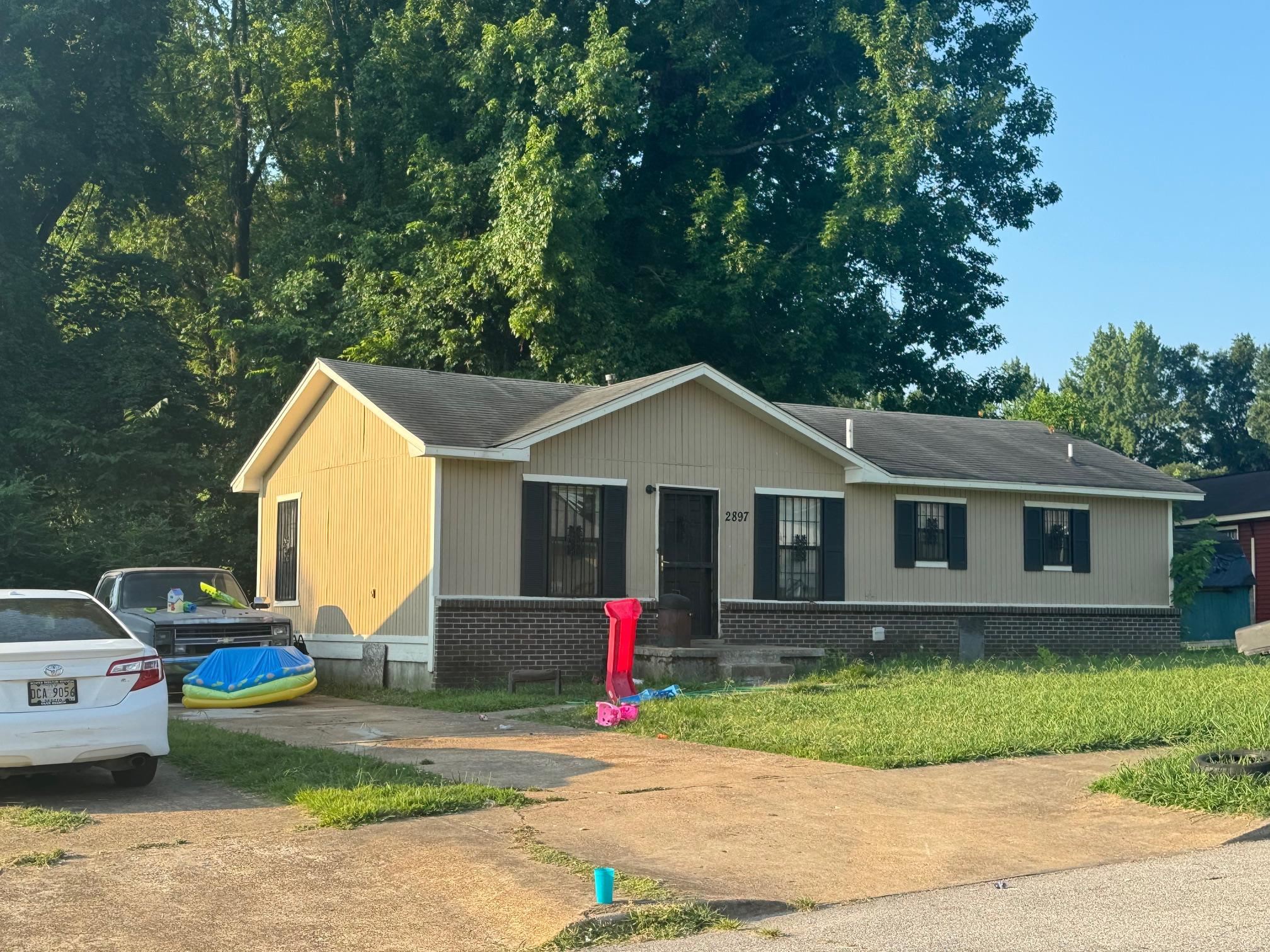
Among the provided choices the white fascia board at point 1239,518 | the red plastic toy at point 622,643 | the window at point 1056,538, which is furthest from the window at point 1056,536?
the white fascia board at point 1239,518

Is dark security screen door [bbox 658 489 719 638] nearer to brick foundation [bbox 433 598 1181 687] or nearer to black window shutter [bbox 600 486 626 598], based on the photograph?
brick foundation [bbox 433 598 1181 687]

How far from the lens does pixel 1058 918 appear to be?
664 cm

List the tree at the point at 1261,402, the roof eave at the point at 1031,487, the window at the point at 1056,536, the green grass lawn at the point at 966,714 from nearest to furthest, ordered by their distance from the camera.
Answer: the green grass lawn at the point at 966,714, the roof eave at the point at 1031,487, the window at the point at 1056,536, the tree at the point at 1261,402

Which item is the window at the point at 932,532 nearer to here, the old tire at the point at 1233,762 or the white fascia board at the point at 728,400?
the white fascia board at the point at 728,400

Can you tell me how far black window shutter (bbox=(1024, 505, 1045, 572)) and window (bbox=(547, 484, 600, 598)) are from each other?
8792 mm

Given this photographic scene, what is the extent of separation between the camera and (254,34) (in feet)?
126

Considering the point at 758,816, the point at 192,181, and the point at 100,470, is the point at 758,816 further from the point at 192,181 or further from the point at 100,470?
the point at 192,181

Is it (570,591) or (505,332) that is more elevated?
(505,332)

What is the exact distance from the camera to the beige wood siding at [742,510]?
1889cm

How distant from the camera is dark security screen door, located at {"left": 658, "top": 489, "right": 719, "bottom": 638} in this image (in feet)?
67.3

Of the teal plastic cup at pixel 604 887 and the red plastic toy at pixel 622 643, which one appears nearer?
the teal plastic cup at pixel 604 887

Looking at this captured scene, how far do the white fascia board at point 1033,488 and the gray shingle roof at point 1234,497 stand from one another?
43.8 ft

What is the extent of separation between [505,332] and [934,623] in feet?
44.3

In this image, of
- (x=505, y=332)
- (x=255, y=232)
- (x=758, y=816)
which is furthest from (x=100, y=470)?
(x=758, y=816)
